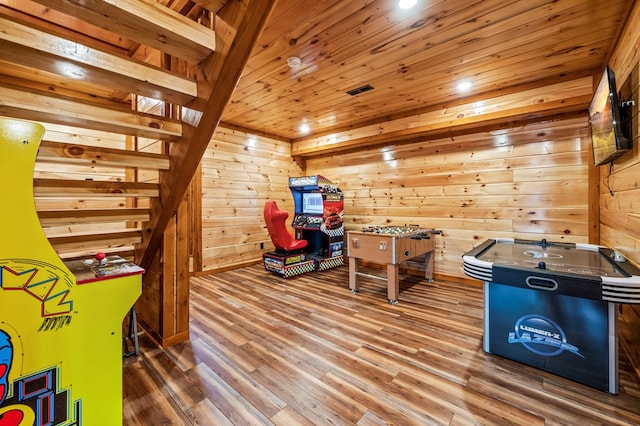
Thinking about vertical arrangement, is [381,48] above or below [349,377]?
above

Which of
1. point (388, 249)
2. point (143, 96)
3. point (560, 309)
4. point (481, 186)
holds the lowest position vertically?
point (560, 309)

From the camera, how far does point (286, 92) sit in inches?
142

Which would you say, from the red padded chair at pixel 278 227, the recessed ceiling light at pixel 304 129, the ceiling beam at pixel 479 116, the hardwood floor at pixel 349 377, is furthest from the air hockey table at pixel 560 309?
the recessed ceiling light at pixel 304 129

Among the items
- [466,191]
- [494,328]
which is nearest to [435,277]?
[466,191]

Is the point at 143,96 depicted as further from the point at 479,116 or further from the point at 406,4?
the point at 479,116

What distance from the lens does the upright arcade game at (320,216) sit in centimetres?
487

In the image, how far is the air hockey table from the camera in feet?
5.45

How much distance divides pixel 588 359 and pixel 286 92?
3.82 meters

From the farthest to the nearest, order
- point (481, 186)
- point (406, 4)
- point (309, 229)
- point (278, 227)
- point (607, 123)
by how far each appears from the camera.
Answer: point (309, 229)
point (278, 227)
point (481, 186)
point (607, 123)
point (406, 4)

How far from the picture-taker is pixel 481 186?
4012 millimetres

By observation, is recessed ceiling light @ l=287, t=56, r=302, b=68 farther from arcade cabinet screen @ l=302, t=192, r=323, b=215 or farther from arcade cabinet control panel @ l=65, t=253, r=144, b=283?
arcade cabinet screen @ l=302, t=192, r=323, b=215

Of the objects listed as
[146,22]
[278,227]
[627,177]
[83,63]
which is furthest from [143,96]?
[627,177]

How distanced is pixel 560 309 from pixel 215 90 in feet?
8.64

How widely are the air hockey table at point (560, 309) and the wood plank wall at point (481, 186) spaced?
53.8 inches
